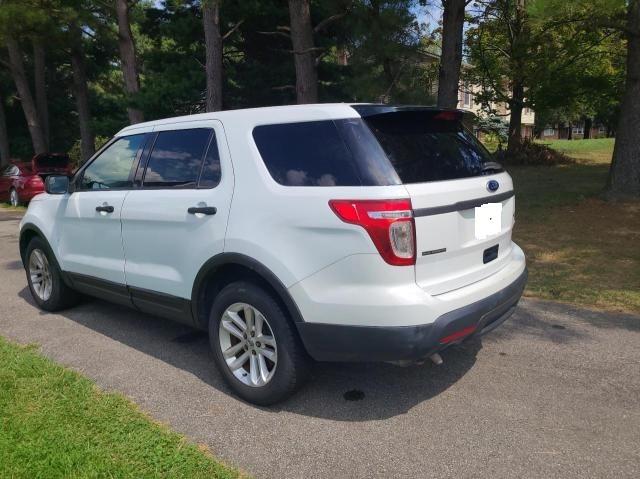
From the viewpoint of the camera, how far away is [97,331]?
4.84 m

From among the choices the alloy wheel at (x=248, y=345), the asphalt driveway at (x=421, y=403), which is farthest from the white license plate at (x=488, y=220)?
the alloy wheel at (x=248, y=345)

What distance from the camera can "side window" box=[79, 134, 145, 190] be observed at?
4349 mm

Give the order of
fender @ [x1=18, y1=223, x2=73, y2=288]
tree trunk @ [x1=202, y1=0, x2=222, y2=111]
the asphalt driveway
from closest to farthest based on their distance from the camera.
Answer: the asphalt driveway < fender @ [x1=18, y1=223, x2=73, y2=288] < tree trunk @ [x1=202, y1=0, x2=222, y2=111]

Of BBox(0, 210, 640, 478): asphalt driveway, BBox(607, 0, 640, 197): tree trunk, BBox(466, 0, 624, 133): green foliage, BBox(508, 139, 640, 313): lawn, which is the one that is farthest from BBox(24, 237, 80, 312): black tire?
BBox(466, 0, 624, 133): green foliage

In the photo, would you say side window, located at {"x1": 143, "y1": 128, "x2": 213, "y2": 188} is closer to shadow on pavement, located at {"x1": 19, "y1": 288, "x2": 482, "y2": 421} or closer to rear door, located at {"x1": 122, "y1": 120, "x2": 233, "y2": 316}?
rear door, located at {"x1": 122, "y1": 120, "x2": 233, "y2": 316}

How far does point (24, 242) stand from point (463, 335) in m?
4.80

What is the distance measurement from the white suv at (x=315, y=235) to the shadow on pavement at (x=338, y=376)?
0.33 m

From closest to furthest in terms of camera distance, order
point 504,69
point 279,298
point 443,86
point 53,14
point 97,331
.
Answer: point 279,298 → point 97,331 → point 443,86 → point 53,14 → point 504,69

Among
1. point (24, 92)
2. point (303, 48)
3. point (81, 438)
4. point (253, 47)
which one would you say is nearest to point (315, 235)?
point (81, 438)

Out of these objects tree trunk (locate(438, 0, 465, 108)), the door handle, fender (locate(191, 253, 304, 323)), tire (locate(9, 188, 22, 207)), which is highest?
tree trunk (locate(438, 0, 465, 108))

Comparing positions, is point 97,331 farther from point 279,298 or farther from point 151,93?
point 151,93

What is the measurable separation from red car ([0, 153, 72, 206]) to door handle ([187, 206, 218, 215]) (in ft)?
44.1

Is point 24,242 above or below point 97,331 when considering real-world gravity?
above

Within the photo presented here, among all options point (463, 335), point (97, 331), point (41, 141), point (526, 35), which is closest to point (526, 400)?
point (463, 335)
